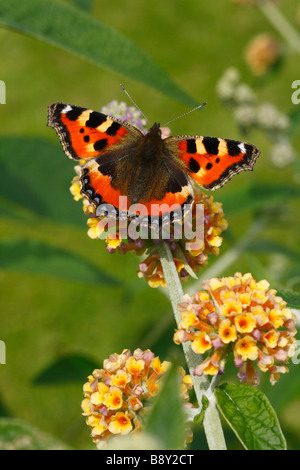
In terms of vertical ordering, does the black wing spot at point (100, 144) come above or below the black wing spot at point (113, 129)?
below

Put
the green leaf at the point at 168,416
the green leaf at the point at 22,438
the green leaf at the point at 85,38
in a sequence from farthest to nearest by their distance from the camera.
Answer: the green leaf at the point at 85,38 → the green leaf at the point at 22,438 → the green leaf at the point at 168,416

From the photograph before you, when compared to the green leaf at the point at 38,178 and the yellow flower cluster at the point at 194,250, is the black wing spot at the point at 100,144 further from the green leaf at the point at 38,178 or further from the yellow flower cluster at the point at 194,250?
the yellow flower cluster at the point at 194,250

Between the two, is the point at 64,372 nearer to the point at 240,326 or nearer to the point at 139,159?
the point at 139,159

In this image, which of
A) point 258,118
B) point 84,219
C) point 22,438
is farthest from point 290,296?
point 258,118

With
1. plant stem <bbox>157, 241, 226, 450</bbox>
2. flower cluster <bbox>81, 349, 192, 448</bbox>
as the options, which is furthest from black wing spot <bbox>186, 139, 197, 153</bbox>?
flower cluster <bbox>81, 349, 192, 448</bbox>

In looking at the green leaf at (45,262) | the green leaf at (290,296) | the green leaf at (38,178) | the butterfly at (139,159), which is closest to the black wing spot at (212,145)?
the butterfly at (139,159)

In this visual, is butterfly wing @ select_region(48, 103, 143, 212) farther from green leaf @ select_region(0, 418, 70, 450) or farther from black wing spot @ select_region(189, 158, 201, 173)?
green leaf @ select_region(0, 418, 70, 450)

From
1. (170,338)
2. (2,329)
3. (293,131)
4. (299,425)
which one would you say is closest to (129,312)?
(2,329)

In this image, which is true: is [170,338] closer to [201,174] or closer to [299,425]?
[201,174]
